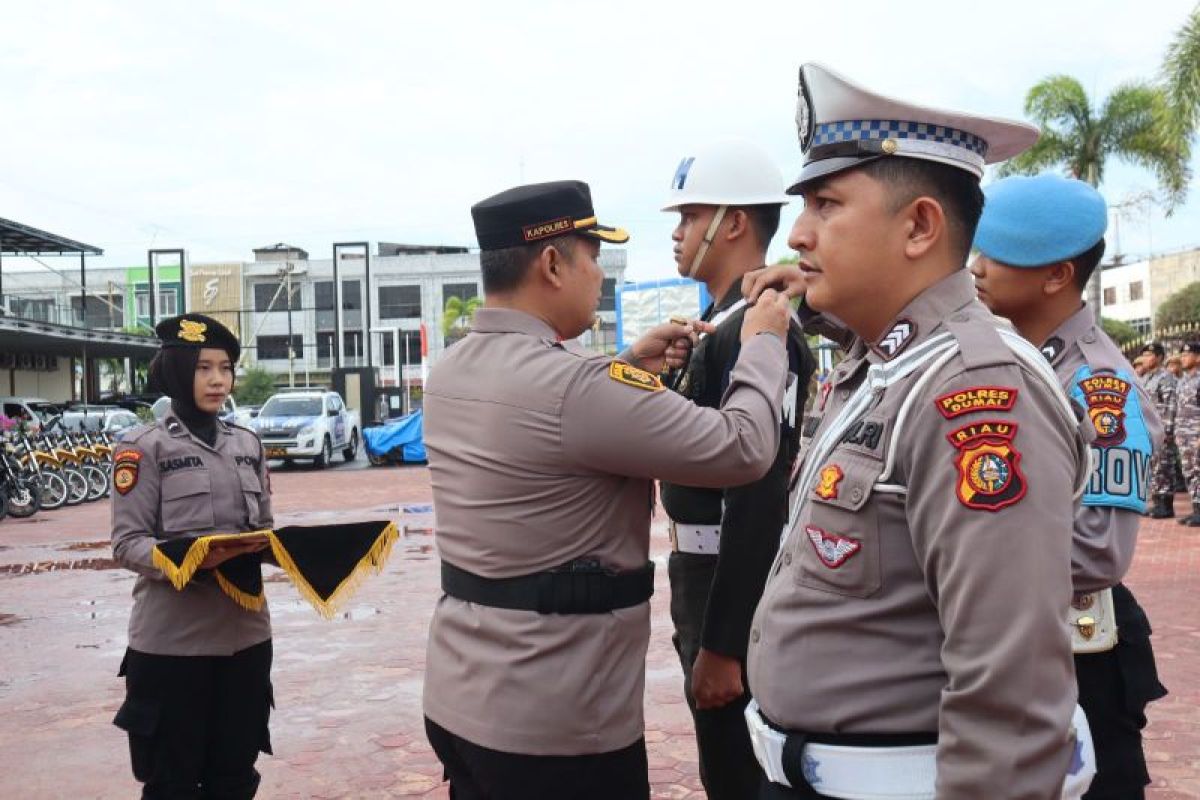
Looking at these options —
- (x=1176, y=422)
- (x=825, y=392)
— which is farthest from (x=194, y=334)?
(x=1176, y=422)

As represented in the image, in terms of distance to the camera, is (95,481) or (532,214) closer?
(532,214)

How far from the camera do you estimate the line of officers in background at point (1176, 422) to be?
12.1 m

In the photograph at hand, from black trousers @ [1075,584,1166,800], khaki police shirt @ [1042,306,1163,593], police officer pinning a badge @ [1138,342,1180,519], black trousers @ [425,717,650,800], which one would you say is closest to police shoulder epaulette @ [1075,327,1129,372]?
khaki police shirt @ [1042,306,1163,593]

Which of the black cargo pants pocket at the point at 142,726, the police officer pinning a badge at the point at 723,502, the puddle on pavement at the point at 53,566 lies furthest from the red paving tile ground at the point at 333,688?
the police officer pinning a badge at the point at 723,502

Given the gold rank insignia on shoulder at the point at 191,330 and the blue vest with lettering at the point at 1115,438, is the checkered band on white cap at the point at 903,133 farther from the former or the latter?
the gold rank insignia on shoulder at the point at 191,330

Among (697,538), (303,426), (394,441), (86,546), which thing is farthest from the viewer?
(394,441)

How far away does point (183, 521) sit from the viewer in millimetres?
3646

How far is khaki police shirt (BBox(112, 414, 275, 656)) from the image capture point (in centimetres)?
351

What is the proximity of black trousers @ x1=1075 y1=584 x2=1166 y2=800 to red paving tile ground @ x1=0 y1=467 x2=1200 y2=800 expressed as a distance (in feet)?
7.30

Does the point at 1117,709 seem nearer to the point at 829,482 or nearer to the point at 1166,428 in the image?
the point at 829,482

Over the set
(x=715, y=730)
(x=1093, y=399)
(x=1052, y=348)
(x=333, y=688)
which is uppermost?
(x=1052, y=348)

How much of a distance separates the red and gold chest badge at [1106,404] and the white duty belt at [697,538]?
91cm

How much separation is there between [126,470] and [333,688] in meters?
2.77

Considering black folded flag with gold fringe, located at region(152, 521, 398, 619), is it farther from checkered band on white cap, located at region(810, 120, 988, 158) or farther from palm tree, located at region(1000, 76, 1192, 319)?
palm tree, located at region(1000, 76, 1192, 319)
